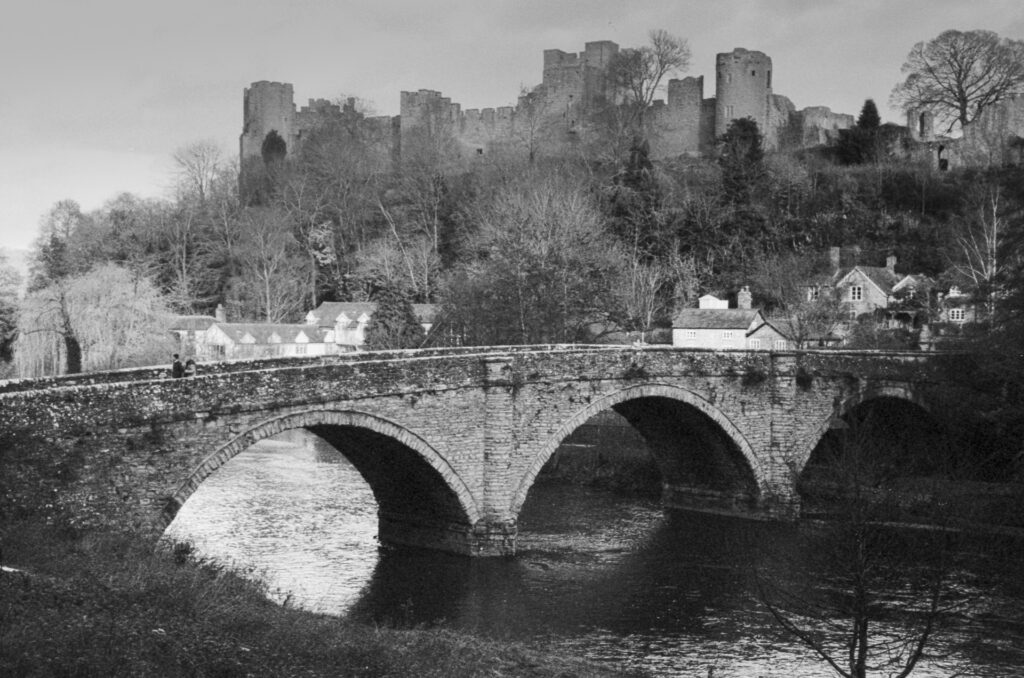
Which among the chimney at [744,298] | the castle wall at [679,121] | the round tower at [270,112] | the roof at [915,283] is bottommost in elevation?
the chimney at [744,298]

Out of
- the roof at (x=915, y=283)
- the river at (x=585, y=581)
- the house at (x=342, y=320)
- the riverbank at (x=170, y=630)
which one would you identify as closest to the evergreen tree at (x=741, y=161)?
the roof at (x=915, y=283)

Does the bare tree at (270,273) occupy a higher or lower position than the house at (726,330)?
higher

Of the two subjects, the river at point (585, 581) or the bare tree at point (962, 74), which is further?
the bare tree at point (962, 74)

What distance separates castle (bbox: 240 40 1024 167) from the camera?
6119 cm

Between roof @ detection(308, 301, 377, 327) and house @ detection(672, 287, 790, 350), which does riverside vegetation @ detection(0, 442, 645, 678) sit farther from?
roof @ detection(308, 301, 377, 327)

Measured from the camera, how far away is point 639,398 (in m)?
24.7

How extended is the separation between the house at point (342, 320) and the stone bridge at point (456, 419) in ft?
81.9

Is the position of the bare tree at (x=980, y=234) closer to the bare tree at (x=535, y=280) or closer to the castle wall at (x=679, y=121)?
the bare tree at (x=535, y=280)

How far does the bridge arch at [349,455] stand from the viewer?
16.6 meters

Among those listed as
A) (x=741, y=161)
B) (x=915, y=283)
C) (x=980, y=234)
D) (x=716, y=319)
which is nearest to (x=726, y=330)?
(x=716, y=319)

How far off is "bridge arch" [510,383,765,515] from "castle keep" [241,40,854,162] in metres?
37.8

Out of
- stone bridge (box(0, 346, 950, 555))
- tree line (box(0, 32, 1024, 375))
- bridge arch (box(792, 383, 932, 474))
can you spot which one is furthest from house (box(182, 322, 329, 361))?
bridge arch (box(792, 383, 932, 474))

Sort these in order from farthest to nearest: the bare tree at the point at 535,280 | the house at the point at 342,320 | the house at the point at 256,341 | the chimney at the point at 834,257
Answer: the house at the point at 342,320 → the house at the point at 256,341 → the chimney at the point at 834,257 → the bare tree at the point at 535,280

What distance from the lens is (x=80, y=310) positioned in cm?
4166
